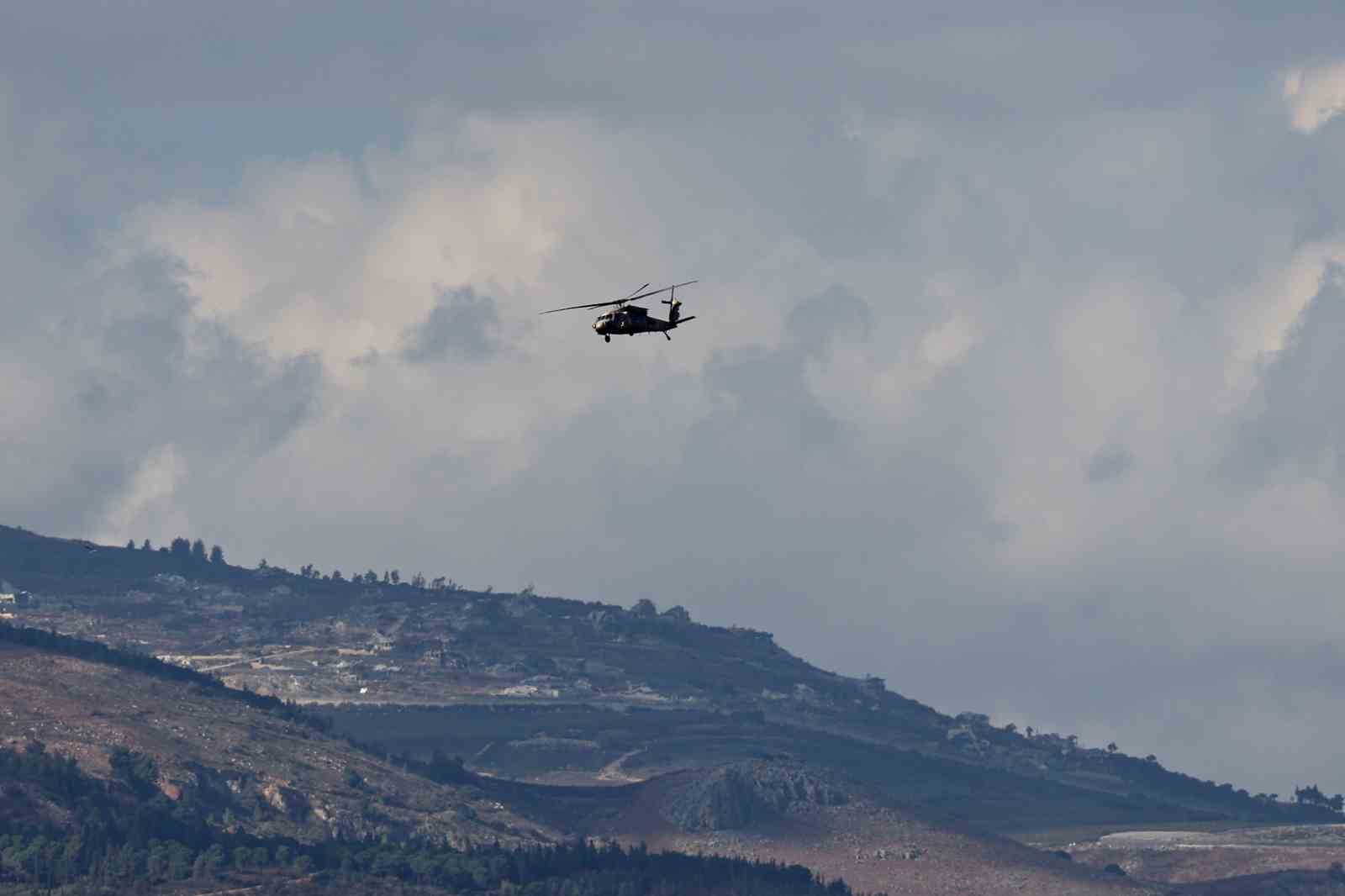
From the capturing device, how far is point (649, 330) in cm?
19275
